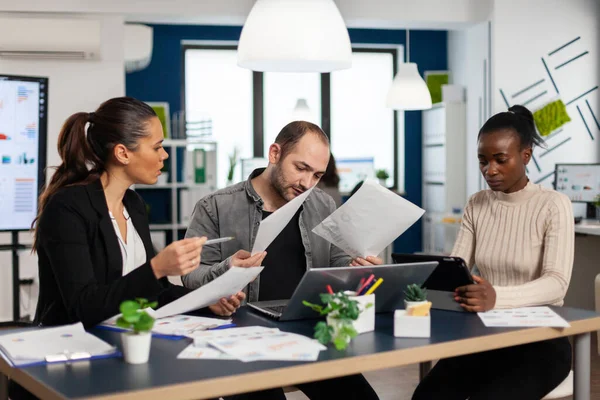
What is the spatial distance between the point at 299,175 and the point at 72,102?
3.79 meters

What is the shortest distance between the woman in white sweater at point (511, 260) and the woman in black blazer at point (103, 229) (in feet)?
2.25

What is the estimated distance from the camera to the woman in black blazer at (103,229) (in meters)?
1.76

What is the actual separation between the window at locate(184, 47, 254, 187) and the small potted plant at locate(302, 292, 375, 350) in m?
6.31

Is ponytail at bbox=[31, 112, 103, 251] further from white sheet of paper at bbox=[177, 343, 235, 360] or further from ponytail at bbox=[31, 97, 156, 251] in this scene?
white sheet of paper at bbox=[177, 343, 235, 360]

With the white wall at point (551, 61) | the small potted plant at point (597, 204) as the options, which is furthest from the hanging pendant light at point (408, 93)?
the small potted plant at point (597, 204)

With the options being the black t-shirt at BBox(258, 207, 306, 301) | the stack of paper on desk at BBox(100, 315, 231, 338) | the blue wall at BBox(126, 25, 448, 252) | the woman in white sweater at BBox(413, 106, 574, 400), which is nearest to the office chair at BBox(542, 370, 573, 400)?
the woman in white sweater at BBox(413, 106, 574, 400)

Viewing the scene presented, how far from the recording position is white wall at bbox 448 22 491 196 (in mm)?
6750

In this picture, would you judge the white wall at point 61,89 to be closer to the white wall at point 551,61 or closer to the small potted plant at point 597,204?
the white wall at point 551,61

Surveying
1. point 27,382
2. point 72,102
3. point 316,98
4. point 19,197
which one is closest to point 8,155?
point 19,197

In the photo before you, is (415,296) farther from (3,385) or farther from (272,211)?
(3,385)

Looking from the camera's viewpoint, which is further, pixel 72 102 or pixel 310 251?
pixel 72 102

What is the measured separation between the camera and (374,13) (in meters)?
6.43

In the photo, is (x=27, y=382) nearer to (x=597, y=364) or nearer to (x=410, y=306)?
(x=410, y=306)

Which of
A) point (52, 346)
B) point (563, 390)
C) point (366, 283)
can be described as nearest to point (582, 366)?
point (563, 390)
